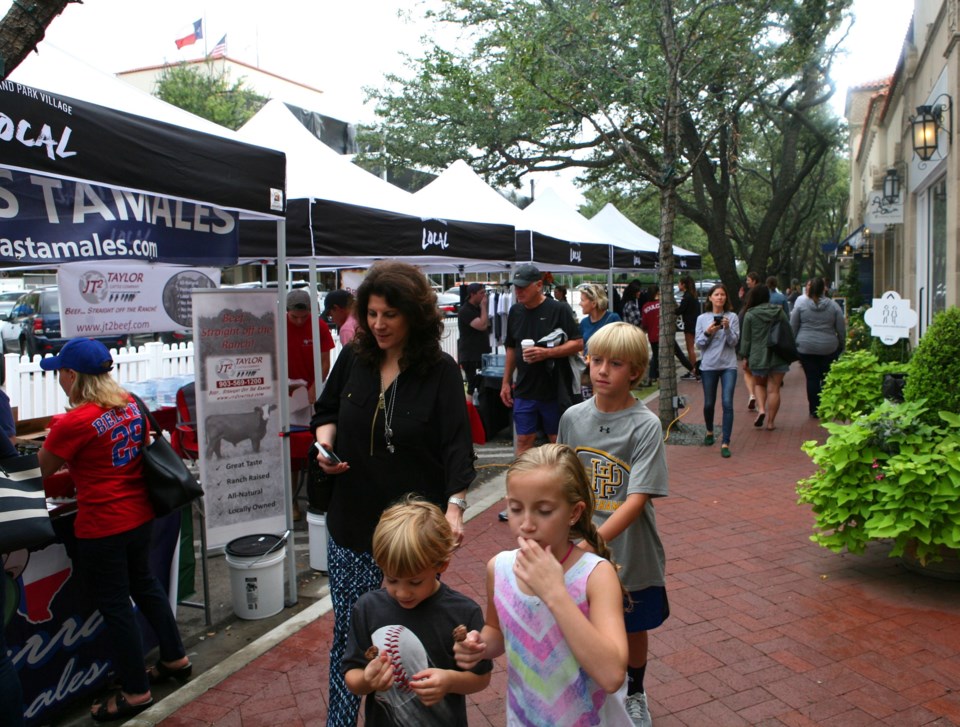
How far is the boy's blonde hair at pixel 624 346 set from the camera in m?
2.93

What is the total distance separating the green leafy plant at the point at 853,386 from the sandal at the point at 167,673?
5.82 m

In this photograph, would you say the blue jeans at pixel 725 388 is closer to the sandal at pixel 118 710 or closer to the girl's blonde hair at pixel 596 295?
the girl's blonde hair at pixel 596 295

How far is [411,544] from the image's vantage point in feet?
6.93

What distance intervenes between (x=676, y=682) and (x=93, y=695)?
277 cm

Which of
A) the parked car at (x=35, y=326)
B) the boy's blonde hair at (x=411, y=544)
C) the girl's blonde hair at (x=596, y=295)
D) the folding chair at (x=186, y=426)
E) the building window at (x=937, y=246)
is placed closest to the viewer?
the boy's blonde hair at (x=411, y=544)

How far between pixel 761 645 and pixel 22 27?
170 inches

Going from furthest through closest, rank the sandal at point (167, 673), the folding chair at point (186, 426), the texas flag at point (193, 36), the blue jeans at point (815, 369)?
1. the texas flag at point (193, 36)
2. the blue jeans at point (815, 369)
3. the folding chair at point (186, 426)
4. the sandal at point (167, 673)

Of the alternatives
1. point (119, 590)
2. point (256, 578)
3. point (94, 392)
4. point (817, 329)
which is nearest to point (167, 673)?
point (119, 590)

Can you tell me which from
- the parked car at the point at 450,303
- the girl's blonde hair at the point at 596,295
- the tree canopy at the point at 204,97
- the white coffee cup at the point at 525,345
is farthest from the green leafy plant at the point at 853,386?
the tree canopy at the point at 204,97

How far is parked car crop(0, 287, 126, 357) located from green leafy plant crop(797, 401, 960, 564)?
57.0ft

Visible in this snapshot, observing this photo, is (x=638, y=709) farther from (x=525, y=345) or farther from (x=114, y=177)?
(x=525, y=345)

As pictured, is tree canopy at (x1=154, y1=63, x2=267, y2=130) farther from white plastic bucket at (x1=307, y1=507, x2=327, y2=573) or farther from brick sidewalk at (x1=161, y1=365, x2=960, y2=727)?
brick sidewalk at (x1=161, y1=365, x2=960, y2=727)

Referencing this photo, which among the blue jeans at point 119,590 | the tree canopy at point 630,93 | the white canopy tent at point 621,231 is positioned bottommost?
the blue jeans at point 119,590

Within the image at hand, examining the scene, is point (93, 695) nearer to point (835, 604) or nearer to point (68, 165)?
point (68, 165)
